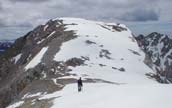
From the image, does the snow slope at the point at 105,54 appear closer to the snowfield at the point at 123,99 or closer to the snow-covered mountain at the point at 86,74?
the snow-covered mountain at the point at 86,74

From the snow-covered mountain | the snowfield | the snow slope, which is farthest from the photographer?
the snow slope

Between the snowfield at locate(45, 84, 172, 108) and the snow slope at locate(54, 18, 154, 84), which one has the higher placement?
the snowfield at locate(45, 84, 172, 108)

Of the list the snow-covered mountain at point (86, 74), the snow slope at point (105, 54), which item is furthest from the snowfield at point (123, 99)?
the snow slope at point (105, 54)

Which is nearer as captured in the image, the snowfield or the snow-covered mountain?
the snowfield

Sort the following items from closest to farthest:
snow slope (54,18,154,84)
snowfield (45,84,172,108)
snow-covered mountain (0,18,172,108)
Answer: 1. snowfield (45,84,172,108)
2. snow-covered mountain (0,18,172,108)
3. snow slope (54,18,154,84)

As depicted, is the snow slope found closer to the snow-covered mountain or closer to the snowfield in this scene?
the snow-covered mountain

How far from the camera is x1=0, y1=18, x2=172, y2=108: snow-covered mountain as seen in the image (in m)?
47.4

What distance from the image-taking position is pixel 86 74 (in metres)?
103

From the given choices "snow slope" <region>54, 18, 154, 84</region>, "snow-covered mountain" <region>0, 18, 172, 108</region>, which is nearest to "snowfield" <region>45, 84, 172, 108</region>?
"snow-covered mountain" <region>0, 18, 172, 108</region>

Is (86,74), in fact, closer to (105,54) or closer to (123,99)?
(105,54)

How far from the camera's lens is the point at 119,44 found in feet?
501

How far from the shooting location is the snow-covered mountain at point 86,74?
156ft

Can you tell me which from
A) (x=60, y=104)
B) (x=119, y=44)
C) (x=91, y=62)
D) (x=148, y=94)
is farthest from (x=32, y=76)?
(x=148, y=94)

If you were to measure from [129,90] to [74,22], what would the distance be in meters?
146
